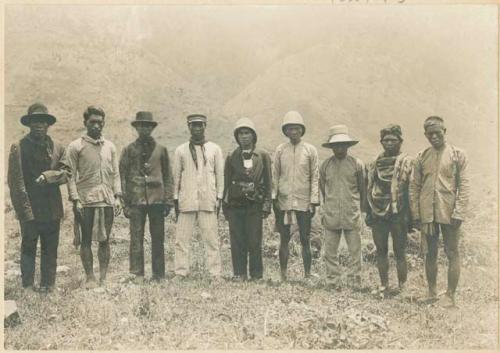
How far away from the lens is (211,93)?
960 inches

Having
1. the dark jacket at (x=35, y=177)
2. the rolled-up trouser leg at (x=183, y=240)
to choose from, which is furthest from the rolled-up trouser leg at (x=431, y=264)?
the dark jacket at (x=35, y=177)

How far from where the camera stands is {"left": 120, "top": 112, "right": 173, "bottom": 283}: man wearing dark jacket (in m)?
6.10

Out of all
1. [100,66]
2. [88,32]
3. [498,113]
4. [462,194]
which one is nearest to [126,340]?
[462,194]

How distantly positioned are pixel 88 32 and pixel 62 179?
25.1 ft

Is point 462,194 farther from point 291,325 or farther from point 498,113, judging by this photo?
point 291,325

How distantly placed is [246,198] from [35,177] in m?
2.53

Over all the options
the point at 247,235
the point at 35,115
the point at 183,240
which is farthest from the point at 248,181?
the point at 35,115

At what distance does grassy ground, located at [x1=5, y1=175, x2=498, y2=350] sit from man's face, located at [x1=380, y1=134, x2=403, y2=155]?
5.75 feet

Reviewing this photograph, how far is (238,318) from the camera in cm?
519

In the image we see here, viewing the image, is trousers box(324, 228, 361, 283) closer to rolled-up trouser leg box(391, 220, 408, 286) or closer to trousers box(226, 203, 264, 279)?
rolled-up trouser leg box(391, 220, 408, 286)

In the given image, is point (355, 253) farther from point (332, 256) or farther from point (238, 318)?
point (238, 318)

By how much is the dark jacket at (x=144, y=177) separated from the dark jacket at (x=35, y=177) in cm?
71

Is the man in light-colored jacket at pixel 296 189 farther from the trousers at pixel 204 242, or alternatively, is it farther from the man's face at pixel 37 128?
the man's face at pixel 37 128

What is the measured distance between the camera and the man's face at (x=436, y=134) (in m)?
5.55
